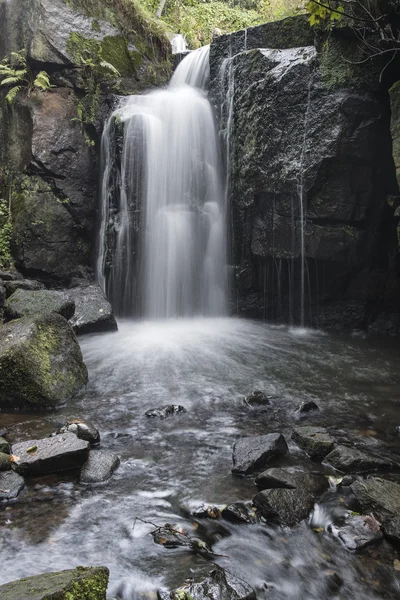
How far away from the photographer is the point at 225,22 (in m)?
17.5

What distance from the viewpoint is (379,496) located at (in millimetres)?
3318

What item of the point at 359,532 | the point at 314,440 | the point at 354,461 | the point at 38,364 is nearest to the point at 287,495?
the point at 359,532

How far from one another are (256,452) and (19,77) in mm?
10741

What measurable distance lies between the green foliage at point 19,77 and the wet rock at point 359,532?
447 inches

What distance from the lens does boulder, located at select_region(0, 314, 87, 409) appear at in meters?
5.17

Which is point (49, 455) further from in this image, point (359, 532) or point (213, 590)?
point (359, 532)

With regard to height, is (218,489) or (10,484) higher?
(10,484)

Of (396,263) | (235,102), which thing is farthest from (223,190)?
(396,263)

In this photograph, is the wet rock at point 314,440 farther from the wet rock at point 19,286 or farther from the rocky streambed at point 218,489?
the wet rock at point 19,286

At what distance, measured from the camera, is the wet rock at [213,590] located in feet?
7.98

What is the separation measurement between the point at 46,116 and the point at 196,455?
9757 millimetres

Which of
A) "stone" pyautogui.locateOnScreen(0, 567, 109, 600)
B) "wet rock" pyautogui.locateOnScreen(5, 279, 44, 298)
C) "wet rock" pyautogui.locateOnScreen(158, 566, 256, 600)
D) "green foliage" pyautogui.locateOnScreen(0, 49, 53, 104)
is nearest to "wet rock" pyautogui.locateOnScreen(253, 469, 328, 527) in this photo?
"wet rock" pyautogui.locateOnScreen(158, 566, 256, 600)

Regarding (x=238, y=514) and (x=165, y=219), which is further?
(x=165, y=219)

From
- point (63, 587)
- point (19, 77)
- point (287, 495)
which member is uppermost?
point (19, 77)
